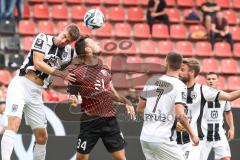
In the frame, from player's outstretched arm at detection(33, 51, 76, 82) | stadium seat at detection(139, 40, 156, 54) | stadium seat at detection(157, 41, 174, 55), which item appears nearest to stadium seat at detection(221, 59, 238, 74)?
stadium seat at detection(157, 41, 174, 55)

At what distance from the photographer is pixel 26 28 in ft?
58.6

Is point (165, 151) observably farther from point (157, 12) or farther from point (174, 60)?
point (157, 12)

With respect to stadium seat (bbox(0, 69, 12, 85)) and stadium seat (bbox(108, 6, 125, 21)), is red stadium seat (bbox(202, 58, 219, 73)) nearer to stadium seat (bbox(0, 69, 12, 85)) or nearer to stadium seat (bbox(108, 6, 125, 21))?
stadium seat (bbox(108, 6, 125, 21))

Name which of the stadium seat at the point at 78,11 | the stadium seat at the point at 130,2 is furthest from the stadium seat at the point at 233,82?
the stadium seat at the point at 78,11

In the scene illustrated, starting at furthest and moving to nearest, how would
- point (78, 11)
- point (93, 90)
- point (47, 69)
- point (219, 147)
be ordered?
point (78, 11) < point (219, 147) < point (93, 90) < point (47, 69)

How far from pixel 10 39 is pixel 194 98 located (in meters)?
7.56

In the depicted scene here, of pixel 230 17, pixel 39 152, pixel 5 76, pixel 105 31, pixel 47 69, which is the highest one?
pixel 230 17

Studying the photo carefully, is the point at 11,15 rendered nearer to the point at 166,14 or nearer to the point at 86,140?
the point at 166,14

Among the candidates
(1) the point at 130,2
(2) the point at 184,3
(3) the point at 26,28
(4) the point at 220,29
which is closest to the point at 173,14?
(2) the point at 184,3

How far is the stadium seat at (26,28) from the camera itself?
58.3 ft

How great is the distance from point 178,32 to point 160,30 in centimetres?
55

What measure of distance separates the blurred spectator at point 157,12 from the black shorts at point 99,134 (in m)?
8.92

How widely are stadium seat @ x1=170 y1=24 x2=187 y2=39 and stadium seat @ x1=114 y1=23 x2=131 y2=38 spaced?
122 cm

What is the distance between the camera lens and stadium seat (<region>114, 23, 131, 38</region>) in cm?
1839
